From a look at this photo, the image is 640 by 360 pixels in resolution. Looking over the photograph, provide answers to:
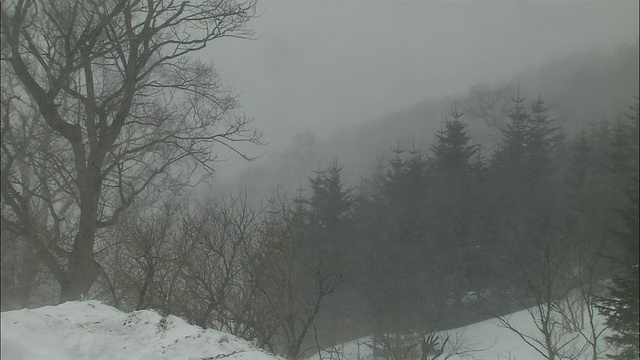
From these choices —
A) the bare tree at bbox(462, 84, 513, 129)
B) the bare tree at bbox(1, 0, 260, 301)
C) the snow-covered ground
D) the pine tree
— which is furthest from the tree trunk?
the bare tree at bbox(462, 84, 513, 129)

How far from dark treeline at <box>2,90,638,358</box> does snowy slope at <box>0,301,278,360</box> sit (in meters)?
0.56

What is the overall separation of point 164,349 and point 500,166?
1092cm

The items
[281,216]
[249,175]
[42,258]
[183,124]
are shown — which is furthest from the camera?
[249,175]

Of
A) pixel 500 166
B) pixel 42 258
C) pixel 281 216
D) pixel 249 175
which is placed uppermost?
pixel 249 175

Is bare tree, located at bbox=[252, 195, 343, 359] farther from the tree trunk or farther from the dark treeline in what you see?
the tree trunk

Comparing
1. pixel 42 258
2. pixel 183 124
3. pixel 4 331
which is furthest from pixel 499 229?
pixel 4 331

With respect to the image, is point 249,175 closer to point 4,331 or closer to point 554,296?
point 554,296

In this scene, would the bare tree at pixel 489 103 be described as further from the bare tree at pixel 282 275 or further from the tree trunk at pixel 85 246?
the tree trunk at pixel 85 246

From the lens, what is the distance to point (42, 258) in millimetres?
7785

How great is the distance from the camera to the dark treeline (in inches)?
222

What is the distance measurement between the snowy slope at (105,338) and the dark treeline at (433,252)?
0.56 meters

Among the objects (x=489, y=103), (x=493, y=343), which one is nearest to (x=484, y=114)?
(x=489, y=103)

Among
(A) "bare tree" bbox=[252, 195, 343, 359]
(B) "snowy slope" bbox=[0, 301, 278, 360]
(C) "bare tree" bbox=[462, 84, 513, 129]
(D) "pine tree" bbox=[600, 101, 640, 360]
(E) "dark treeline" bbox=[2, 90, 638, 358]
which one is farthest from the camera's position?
(C) "bare tree" bbox=[462, 84, 513, 129]

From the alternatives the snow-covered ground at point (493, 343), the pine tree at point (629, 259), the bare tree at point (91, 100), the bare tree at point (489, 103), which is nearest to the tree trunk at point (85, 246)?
the bare tree at point (91, 100)
